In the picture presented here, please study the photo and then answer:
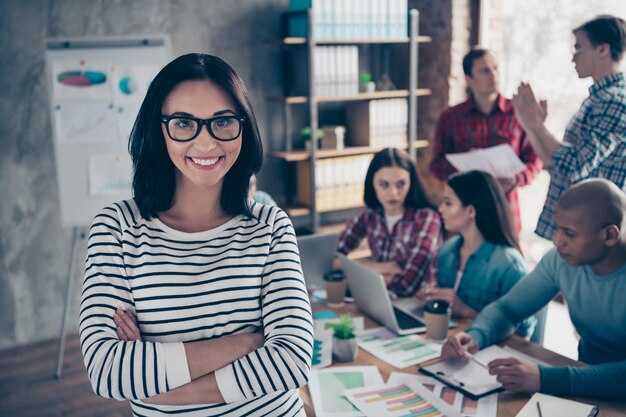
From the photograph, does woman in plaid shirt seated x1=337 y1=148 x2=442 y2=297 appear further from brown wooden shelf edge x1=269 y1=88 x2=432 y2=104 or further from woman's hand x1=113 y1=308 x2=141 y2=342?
woman's hand x1=113 y1=308 x2=141 y2=342

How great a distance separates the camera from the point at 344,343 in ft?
5.52

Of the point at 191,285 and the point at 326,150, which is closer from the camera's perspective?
the point at 191,285

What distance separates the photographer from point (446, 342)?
5.57 ft

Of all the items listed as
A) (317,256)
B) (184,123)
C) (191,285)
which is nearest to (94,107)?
(317,256)

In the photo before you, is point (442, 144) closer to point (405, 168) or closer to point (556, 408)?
point (405, 168)

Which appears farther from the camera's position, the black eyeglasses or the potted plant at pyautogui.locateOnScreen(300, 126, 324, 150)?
the potted plant at pyautogui.locateOnScreen(300, 126, 324, 150)

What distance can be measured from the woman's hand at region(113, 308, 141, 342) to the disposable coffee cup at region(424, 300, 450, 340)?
96cm

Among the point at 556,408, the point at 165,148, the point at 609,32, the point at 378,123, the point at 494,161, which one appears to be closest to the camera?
the point at 165,148

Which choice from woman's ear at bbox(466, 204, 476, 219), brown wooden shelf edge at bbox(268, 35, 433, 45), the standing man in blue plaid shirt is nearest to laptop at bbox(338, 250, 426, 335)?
woman's ear at bbox(466, 204, 476, 219)

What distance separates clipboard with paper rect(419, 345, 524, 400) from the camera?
1.50 m

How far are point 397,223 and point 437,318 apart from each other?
1.02 meters

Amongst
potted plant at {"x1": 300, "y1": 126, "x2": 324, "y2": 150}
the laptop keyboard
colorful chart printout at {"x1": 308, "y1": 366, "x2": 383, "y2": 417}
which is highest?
potted plant at {"x1": 300, "y1": 126, "x2": 324, "y2": 150}

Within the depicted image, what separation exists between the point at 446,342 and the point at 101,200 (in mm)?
2328

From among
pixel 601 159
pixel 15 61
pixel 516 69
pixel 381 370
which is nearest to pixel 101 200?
pixel 15 61
